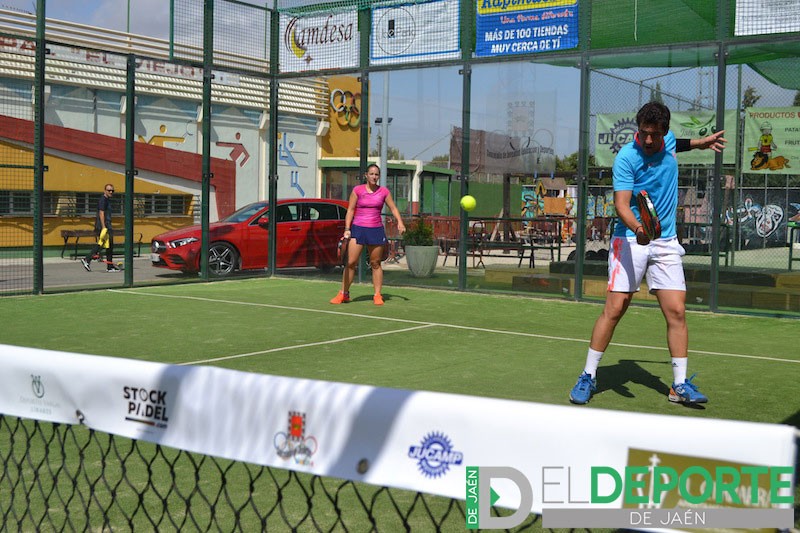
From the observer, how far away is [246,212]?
1576 centimetres

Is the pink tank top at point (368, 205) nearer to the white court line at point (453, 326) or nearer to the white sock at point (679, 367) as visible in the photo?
the white court line at point (453, 326)

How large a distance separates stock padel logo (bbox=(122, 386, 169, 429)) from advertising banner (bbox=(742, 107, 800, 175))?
33.3 ft

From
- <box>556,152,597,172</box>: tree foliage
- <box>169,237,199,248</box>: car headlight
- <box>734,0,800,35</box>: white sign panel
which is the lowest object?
<box>169,237,199,248</box>: car headlight

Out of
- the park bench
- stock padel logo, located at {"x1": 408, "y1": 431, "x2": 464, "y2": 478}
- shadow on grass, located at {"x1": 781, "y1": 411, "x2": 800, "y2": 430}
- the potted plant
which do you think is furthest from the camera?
the park bench

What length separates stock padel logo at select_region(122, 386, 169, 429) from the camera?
2611mm

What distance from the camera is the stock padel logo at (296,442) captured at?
2365 mm

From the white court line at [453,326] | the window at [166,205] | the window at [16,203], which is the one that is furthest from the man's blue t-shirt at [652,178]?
the window at [166,205]

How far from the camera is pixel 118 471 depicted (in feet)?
15.0

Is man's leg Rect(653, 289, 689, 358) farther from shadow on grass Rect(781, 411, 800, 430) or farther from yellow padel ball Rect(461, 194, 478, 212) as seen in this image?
yellow padel ball Rect(461, 194, 478, 212)

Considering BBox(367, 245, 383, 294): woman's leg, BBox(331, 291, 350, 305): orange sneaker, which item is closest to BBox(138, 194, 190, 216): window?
BBox(331, 291, 350, 305): orange sneaker

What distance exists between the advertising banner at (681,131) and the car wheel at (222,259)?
245 inches

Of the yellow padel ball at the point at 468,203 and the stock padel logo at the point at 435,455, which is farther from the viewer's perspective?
the yellow padel ball at the point at 468,203

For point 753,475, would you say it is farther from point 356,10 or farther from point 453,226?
point 356,10

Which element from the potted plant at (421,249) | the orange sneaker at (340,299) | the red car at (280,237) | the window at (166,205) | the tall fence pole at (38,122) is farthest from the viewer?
the window at (166,205)
